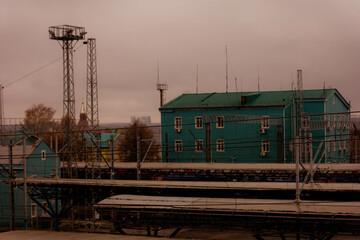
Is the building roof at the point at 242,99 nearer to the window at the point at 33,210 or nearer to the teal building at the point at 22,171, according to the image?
the teal building at the point at 22,171

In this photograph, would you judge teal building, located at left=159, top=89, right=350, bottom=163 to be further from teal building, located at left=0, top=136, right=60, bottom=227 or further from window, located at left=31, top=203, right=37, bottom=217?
window, located at left=31, top=203, right=37, bottom=217

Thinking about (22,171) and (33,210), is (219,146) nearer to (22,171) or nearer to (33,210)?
(33,210)

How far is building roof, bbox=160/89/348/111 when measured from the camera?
146 ft

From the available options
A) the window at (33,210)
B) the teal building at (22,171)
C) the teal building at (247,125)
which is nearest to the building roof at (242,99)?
the teal building at (247,125)

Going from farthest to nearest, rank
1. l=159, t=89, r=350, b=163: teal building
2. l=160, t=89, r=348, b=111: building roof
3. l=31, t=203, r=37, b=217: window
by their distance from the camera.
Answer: l=160, t=89, r=348, b=111: building roof < l=159, t=89, r=350, b=163: teal building < l=31, t=203, r=37, b=217: window

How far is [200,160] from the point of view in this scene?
4606cm

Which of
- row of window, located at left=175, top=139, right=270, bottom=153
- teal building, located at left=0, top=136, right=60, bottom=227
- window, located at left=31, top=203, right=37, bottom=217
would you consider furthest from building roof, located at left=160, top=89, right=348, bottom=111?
window, located at left=31, top=203, right=37, bottom=217

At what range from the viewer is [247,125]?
43562mm

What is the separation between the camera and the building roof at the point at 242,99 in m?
44.6

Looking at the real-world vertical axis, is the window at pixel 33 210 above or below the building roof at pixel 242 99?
below

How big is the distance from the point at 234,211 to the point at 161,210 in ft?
10.1

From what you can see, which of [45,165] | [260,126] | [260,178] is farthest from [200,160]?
[45,165]

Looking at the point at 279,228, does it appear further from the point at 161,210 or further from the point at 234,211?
the point at 161,210

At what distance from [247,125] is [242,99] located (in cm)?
282
